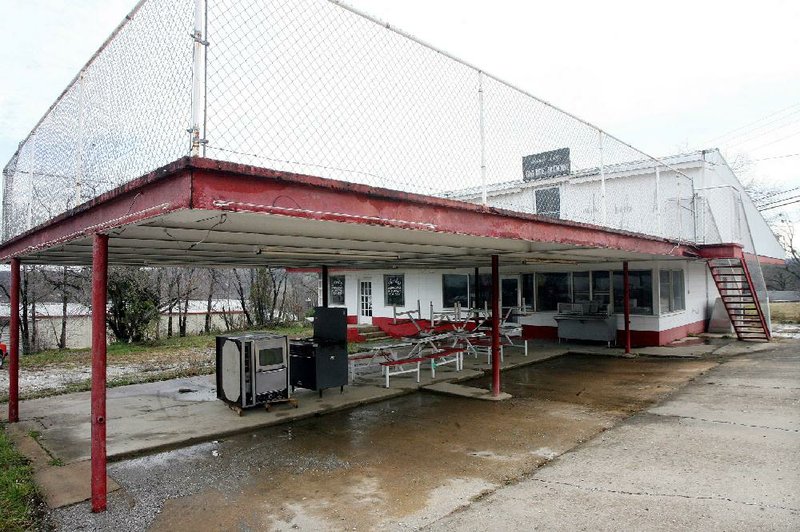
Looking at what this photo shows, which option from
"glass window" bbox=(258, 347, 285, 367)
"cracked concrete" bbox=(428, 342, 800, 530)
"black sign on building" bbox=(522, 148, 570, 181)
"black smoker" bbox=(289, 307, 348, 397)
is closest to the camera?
"cracked concrete" bbox=(428, 342, 800, 530)

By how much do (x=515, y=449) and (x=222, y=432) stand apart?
3.66 meters

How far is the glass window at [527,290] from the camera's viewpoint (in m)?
15.6

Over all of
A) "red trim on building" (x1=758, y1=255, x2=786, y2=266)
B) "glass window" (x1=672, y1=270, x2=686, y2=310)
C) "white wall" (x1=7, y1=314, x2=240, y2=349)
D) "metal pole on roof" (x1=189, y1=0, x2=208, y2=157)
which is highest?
"metal pole on roof" (x1=189, y1=0, x2=208, y2=157)

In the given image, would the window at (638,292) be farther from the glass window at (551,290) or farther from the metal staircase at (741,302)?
the metal staircase at (741,302)

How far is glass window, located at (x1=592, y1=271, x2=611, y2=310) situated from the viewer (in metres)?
14.1

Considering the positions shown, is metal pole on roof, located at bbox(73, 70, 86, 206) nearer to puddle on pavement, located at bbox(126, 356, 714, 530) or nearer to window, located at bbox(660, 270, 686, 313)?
puddle on pavement, located at bbox(126, 356, 714, 530)

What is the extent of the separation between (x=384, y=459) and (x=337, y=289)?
1628 centimetres

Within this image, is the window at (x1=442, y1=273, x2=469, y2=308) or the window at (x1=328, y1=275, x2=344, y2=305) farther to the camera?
the window at (x1=328, y1=275, x2=344, y2=305)

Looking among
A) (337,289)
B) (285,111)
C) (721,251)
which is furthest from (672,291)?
(285,111)

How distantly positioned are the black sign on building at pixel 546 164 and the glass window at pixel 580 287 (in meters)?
3.88

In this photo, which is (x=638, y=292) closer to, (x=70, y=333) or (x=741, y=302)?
(x=741, y=302)

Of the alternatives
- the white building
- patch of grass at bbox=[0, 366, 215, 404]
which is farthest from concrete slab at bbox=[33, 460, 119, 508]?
the white building

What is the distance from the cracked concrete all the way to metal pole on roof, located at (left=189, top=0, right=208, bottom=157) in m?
3.25

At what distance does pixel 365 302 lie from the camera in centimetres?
2033
